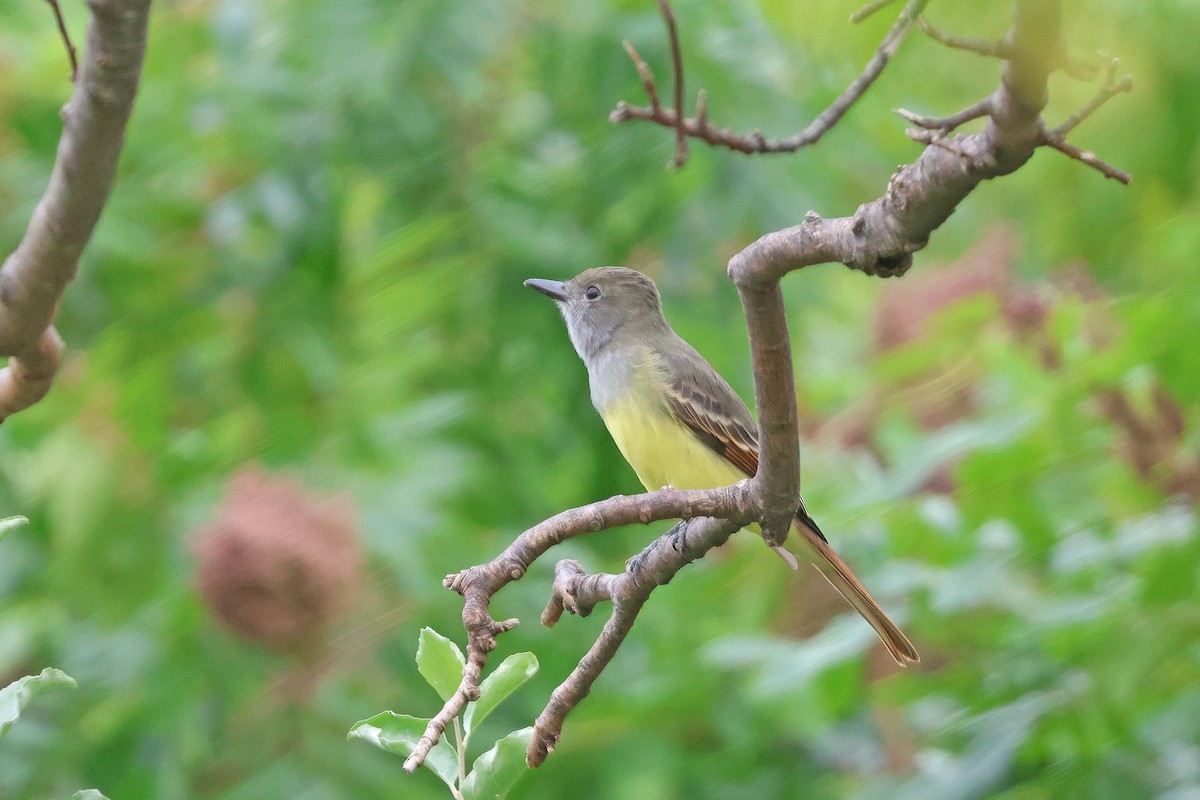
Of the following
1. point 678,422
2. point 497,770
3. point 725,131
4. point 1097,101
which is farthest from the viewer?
point 678,422

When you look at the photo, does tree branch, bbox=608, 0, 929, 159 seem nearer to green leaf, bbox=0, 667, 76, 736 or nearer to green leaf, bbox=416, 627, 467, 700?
green leaf, bbox=416, 627, 467, 700

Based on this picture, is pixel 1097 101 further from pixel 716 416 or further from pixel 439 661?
pixel 716 416

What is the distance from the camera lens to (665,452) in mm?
4594

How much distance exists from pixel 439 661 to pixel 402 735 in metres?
0.12

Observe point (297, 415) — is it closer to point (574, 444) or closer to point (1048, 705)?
point (574, 444)

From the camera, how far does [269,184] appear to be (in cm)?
569

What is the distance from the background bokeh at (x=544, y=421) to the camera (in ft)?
14.7

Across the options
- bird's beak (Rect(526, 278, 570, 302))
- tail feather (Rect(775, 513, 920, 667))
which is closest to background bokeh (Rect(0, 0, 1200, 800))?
tail feather (Rect(775, 513, 920, 667))

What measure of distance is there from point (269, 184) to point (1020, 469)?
3.08 metres

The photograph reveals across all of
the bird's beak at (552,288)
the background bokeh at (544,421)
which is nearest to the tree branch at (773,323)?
the background bokeh at (544,421)

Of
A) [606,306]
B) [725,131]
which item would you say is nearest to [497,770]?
[725,131]

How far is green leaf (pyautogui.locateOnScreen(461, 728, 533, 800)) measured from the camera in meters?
1.98

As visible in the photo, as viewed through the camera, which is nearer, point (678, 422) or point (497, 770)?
point (497, 770)

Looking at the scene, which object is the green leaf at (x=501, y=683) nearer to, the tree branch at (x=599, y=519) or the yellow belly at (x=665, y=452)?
the tree branch at (x=599, y=519)
